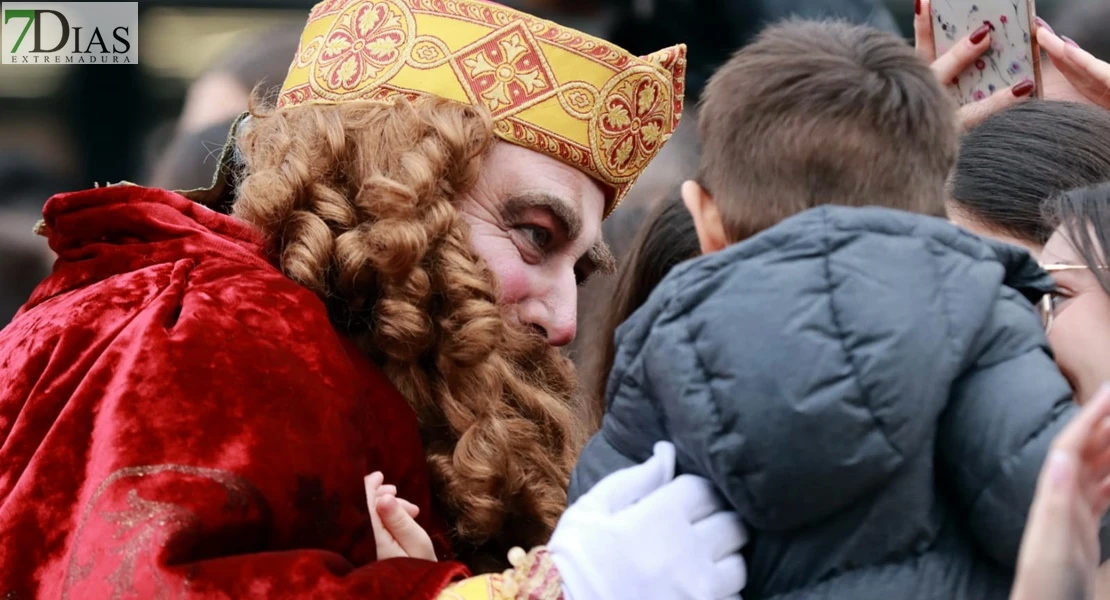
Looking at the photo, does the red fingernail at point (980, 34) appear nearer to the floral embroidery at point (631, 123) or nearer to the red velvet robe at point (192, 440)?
the floral embroidery at point (631, 123)

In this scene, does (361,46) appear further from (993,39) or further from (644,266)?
(993,39)

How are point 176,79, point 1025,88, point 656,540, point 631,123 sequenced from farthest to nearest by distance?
1. point 176,79
2. point 1025,88
3. point 631,123
4. point 656,540

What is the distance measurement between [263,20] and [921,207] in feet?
11.0

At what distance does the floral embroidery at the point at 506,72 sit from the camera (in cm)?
232

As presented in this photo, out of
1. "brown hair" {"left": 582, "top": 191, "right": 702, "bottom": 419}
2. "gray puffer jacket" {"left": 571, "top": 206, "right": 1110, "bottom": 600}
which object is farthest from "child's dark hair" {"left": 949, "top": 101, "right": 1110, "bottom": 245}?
"gray puffer jacket" {"left": 571, "top": 206, "right": 1110, "bottom": 600}

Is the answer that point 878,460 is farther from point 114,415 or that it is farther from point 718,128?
point 114,415

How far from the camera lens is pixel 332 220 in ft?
Result: 6.98

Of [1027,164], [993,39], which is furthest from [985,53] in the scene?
[1027,164]

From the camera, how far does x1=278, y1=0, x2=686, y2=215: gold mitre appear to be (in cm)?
231

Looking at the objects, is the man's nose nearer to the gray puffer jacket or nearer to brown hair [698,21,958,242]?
brown hair [698,21,958,242]

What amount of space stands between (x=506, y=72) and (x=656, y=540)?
3.50ft

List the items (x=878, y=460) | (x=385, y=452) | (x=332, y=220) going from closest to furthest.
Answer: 1. (x=878, y=460)
2. (x=385, y=452)
3. (x=332, y=220)

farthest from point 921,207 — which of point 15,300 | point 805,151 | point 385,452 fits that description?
point 15,300

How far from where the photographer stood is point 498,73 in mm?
2350
